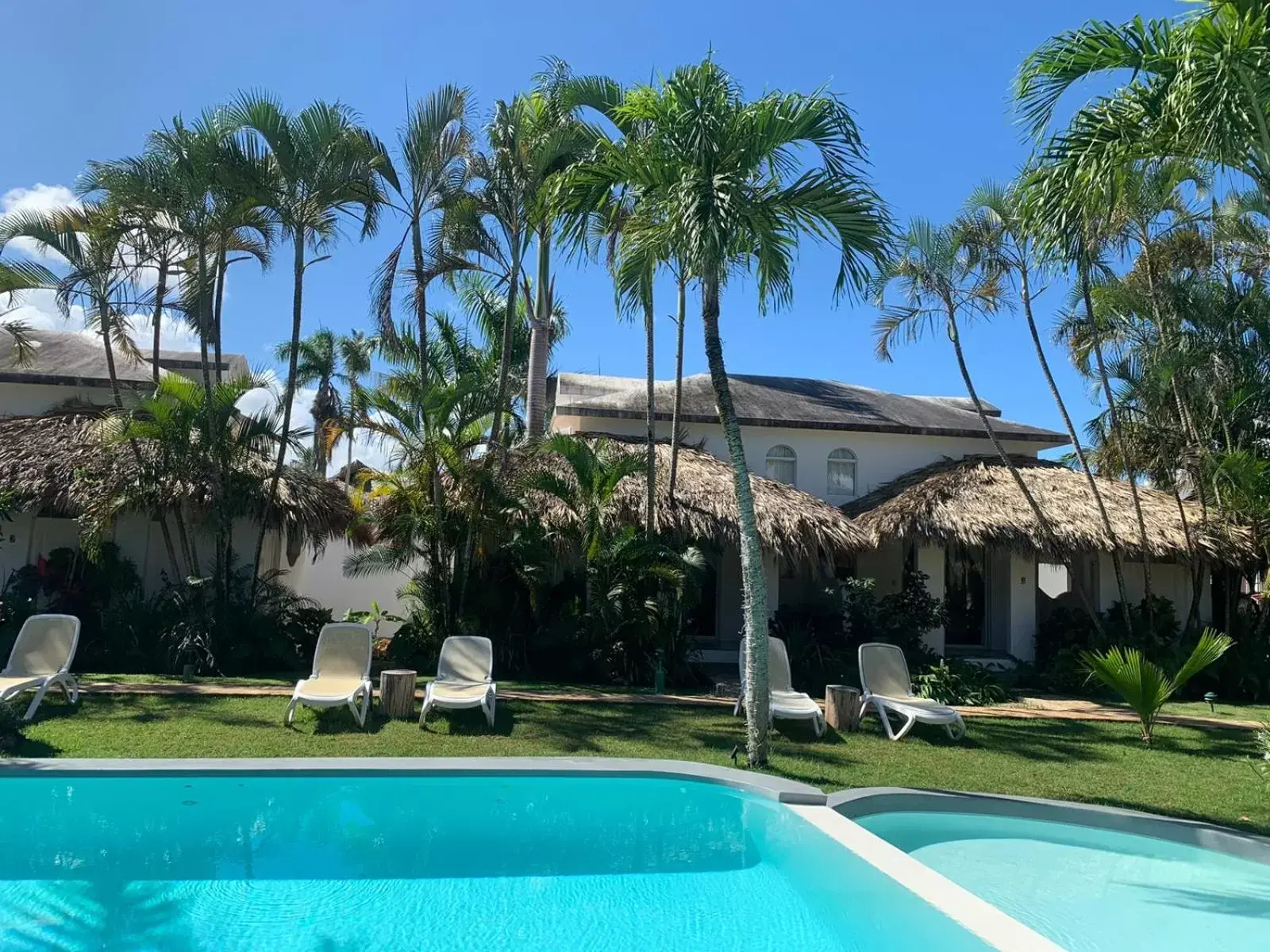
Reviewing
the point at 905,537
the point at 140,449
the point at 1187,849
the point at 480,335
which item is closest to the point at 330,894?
the point at 1187,849

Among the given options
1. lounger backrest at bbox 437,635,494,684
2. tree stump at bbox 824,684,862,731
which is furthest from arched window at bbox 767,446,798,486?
lounger backrest at bbox 437,635,494,684

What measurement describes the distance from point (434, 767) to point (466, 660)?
10.1ft

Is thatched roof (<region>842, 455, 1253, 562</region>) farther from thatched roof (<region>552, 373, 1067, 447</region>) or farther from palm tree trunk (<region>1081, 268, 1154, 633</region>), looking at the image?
thatched roof (<region>552, 373, 1067, 447</region>)

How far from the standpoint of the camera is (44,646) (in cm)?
1039

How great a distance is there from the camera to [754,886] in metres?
5.90

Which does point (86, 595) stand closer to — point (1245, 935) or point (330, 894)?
point (330, 894)

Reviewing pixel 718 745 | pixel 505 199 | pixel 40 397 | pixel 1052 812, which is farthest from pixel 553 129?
pixel 40 397

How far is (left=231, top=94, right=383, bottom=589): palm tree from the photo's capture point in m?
12.2

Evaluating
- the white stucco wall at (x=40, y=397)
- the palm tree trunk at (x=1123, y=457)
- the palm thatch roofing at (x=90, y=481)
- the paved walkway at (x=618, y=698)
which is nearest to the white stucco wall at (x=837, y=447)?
the palm tree trunk at (x=1123, y=457)

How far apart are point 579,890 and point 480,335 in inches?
564

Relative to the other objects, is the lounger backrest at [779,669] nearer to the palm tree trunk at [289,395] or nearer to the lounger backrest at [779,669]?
the lounger backrest at [779,669]

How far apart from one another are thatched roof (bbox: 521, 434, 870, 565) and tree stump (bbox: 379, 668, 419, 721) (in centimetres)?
424

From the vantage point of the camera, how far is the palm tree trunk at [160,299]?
542 inches

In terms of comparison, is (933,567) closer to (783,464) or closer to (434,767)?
(783,464)
